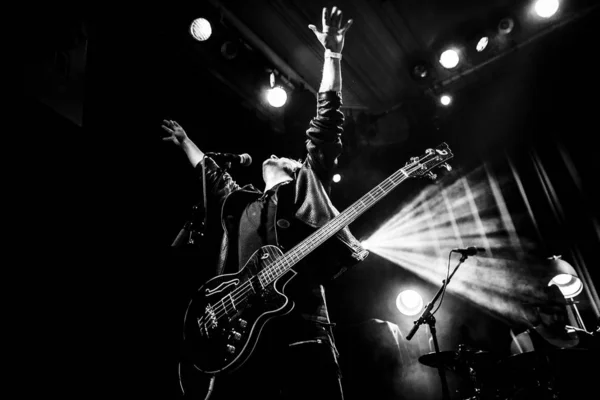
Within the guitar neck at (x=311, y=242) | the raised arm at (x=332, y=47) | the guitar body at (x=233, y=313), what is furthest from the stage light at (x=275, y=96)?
the guitar body at (x=233, y=313)

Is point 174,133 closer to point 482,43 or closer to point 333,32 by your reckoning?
point 333,32

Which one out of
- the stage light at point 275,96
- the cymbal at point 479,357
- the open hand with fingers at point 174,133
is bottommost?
the cymbal at point 479,357

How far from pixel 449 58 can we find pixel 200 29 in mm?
3258

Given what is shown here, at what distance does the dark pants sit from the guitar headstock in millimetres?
1512

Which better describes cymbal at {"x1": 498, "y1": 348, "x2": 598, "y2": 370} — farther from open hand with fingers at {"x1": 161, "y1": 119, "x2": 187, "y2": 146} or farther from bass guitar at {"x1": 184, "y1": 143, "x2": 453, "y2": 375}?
open hand with fingers at {"x1": 161, "y1": 119, "x2": 187, "y2": 146}

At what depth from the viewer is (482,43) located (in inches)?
189

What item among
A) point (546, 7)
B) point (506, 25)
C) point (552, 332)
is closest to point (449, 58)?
point (506, 25)

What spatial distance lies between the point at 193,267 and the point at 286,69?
127 inches

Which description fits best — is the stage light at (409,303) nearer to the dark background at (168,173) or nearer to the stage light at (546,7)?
the dark background at (168,173)

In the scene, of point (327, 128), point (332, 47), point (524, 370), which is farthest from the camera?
point (524, 370)

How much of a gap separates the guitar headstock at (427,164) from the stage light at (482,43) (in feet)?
8.78

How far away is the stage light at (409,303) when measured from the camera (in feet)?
16.8

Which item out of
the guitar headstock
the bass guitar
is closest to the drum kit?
the guitar headstock

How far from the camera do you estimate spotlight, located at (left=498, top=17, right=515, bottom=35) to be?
15.2 ft
